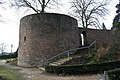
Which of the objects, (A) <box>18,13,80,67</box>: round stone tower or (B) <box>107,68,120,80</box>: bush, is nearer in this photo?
(B) <box>107,68,120,80</box>: bush

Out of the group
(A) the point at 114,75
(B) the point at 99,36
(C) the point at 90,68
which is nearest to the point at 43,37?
(C) the point at 90,68

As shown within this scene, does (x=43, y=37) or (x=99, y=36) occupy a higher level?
(x=99, y=36)

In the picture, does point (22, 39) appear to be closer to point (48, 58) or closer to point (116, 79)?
point (48, 58)

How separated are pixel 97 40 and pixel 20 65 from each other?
1155 cm

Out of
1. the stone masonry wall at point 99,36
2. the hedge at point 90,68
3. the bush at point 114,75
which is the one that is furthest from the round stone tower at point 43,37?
the bush at point 114,75

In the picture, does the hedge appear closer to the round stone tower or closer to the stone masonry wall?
the round stone tower

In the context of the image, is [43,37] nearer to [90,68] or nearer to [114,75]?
[90,68]

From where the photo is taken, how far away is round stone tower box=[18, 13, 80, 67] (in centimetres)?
2392

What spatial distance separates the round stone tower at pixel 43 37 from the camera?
942 inches

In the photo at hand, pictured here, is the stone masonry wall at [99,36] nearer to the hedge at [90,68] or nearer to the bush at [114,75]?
the hedge at [90,68]

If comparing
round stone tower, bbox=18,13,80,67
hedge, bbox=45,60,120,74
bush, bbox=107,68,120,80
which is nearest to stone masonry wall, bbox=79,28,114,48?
round stone tower, bbox=18,13,80,67

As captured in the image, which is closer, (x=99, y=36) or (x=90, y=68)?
(x=90, y=68)

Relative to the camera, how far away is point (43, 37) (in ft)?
79.0

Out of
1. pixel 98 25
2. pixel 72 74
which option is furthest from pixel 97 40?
pixel 72 74
